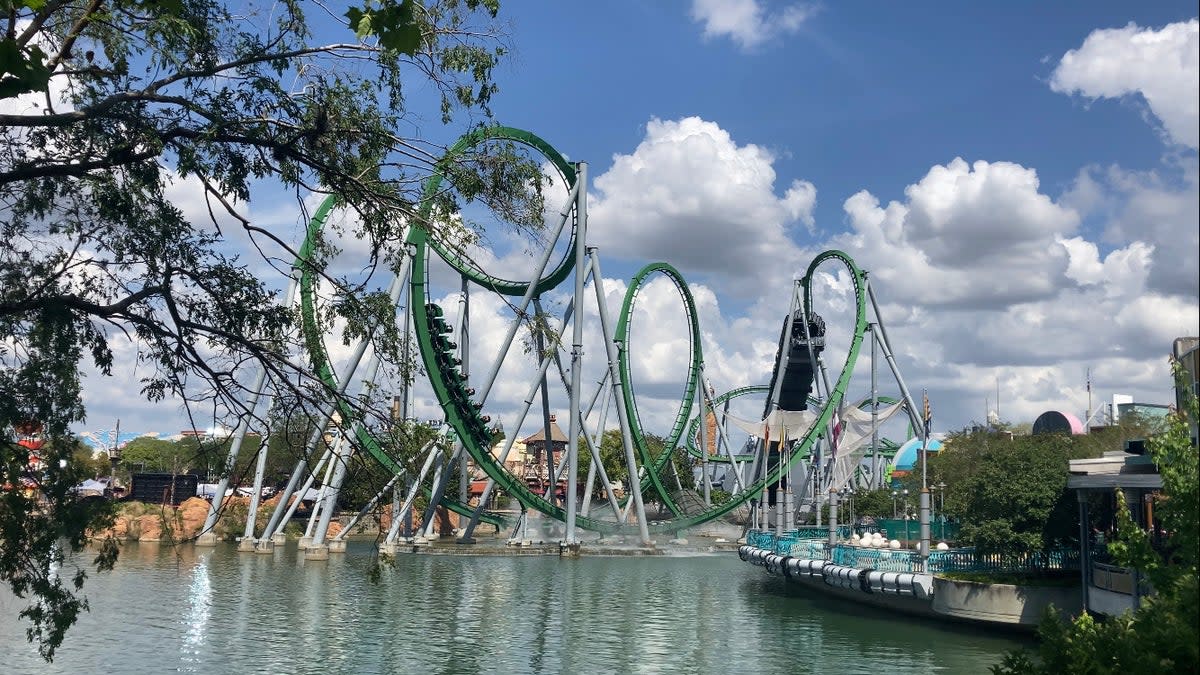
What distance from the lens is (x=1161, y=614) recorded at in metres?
7.44

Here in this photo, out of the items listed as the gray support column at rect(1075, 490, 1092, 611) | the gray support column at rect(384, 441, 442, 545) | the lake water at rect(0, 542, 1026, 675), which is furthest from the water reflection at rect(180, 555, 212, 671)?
the gray support column at rect(1075, 490, 1092, 611)

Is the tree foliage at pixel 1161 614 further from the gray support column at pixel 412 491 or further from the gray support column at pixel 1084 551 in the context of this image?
the gray support column at pixel 1084 551

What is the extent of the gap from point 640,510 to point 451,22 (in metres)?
39.9

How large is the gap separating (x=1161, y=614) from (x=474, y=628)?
1731cm

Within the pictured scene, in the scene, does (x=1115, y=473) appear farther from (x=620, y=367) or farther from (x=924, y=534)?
(x=620, y=367)

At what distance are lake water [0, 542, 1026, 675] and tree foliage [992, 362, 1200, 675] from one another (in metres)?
6.91

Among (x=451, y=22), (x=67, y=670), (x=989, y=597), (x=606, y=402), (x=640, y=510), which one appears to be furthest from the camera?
(x=606, y=402)

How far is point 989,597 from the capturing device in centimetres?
2091

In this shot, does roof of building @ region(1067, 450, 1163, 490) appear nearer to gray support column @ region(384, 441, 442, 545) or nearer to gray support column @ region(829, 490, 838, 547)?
gray support column @ region(829, 490, 838, 547)

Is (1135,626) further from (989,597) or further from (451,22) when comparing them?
(989,597)

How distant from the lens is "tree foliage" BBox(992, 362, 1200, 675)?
707 cm

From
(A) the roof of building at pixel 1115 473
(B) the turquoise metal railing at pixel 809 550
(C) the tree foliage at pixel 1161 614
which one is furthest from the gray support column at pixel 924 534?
(C) the tree foliage at pixel 1161 614

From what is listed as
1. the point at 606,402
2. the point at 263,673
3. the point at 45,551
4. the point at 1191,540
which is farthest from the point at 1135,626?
the point at 606,402

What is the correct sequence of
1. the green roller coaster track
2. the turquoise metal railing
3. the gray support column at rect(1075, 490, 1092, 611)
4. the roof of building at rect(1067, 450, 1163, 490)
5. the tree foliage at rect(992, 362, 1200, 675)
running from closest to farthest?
the tree foliage at rect(992, 362, 1200, 675)
the roof of building at rect(1067, 450, 1163, 490)
the gray support column at rect(1075, 490, 1092, 611)
the turquoise metal railing
the green roller coaster track
